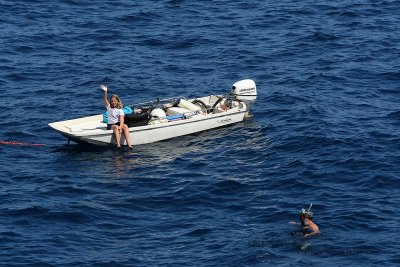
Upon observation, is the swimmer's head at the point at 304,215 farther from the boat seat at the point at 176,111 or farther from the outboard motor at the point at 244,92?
the outboard motor at the point at 244,92

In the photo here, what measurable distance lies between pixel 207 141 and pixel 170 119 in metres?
1.81

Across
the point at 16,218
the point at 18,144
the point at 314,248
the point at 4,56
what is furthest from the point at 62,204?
the point at 4,56

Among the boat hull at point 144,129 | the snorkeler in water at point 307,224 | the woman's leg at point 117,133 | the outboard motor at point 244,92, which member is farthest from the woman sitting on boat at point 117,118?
the snorkeler in water at point 307,224

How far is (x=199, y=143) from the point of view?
41844 millimetres

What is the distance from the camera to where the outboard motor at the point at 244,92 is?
4434 centimetres

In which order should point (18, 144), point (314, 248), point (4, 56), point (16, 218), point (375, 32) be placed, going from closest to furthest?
point (314, 248) → point (16, 218) → point (18, 144) → point (4, 56) → point (375, 32)

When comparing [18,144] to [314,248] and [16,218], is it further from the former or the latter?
[314,248]

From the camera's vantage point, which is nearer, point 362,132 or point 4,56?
point 362,132

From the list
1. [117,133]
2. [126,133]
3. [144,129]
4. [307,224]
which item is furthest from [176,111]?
[307,224]

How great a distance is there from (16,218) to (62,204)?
188cm

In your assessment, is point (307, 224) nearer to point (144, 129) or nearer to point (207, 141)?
point (207, 141)

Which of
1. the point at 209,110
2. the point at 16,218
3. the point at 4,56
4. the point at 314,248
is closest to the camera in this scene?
the point at 314,248

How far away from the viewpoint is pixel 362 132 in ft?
138

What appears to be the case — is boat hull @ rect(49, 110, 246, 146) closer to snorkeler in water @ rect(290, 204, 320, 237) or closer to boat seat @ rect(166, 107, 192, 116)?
boat seat @ rect(166, 107, 192, 116)
